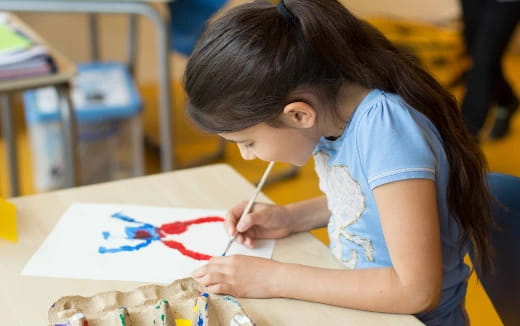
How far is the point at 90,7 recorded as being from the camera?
1745mm

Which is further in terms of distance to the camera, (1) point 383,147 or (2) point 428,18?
(2) point 428,18

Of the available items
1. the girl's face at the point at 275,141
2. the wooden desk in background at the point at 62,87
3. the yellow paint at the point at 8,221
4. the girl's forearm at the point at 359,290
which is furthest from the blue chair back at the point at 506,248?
the wooden desk in background at the point at 62,87

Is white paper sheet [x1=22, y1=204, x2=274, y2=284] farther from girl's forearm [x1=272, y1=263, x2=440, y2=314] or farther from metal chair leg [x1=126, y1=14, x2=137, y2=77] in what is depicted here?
metal chair leg [x1=126, y1=14, x2=137, y2=77]

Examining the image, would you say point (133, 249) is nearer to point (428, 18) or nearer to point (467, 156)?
point (467, 156)

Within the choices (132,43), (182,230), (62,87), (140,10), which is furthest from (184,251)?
(132,43)

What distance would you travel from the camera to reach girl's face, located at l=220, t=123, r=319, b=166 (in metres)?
0.81

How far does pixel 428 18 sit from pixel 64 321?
153 inches

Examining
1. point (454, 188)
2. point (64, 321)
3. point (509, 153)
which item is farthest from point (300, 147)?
point (509, 153)

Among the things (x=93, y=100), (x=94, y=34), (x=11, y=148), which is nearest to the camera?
(x=11, y=148)

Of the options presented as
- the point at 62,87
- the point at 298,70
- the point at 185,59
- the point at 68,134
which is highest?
the point at 298,70

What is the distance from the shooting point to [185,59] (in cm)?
308

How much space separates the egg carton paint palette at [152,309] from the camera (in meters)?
0.68

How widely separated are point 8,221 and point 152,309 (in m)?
0.34

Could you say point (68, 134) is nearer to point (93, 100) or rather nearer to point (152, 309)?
point (93, 100)
